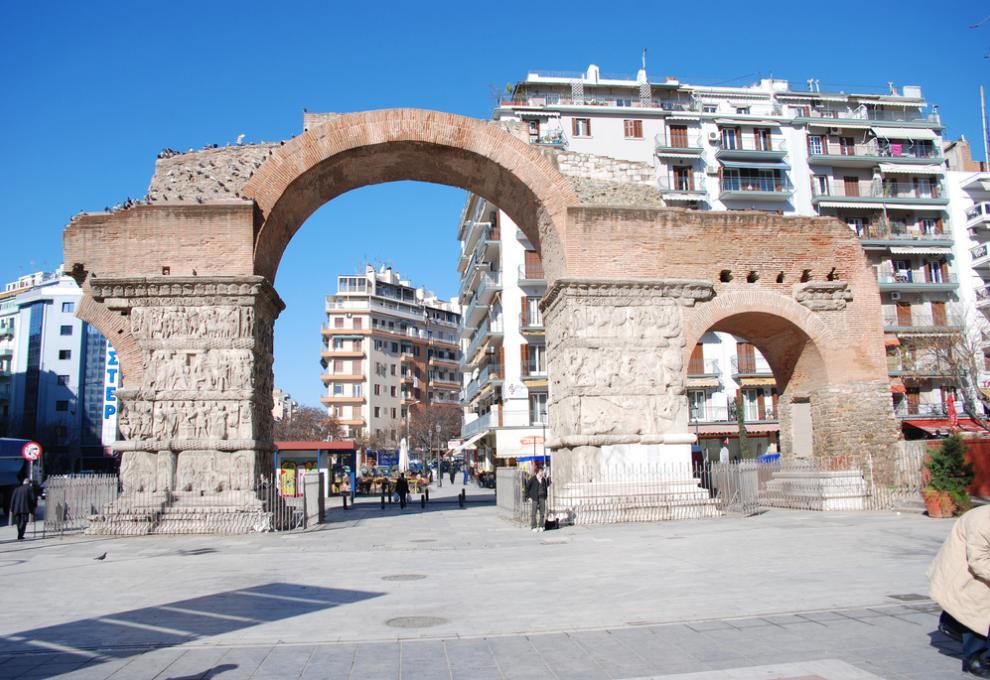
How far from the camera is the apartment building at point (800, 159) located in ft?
138

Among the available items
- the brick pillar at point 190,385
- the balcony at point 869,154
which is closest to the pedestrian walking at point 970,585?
the brick pillar at point 190,385

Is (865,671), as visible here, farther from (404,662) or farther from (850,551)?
(850,551)

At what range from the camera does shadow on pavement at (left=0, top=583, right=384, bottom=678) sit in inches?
238

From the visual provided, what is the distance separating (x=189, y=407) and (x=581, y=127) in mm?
31814

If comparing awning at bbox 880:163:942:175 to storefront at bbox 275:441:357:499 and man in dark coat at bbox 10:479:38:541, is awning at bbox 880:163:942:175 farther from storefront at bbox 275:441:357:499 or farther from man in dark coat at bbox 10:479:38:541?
man in dark coat at bbox 10:479:38:541

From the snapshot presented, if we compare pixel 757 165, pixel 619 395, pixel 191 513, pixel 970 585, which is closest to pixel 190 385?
pixel 191 513

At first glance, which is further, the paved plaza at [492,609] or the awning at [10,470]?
the awning at [10,470]

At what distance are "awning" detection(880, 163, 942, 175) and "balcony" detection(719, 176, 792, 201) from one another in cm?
583

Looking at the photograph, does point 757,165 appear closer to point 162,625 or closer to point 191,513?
point 191,513

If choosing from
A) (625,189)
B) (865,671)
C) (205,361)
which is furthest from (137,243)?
(865,671)

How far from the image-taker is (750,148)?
146 ft

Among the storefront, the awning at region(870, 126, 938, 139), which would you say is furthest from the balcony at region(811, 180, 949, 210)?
the storefront

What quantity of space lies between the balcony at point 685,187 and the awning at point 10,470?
→ 1254 inches

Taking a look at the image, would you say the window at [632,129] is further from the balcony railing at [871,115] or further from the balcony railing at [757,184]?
the balcony railing at [871,115]
